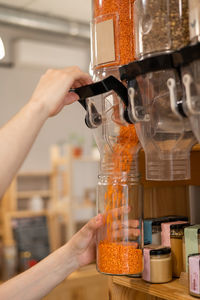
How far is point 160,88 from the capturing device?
74 cm

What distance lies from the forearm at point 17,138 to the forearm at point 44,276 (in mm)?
447

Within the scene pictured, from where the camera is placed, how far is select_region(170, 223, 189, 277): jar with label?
104cm

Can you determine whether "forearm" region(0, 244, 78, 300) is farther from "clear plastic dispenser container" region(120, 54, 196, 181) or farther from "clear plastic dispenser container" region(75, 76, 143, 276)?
"clear plastic dispenser container" region(120, 54, 196, 181)

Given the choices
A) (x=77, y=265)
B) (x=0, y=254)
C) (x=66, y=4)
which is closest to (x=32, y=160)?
(x=0, y=254)

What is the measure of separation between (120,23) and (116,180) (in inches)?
13.3

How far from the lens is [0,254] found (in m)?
4.76

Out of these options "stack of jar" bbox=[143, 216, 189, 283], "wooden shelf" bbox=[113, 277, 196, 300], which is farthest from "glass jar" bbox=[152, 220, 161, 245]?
"wooden shelf" bbox=[113, 277, 196, 300]

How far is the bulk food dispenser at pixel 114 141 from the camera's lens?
840 millimetres

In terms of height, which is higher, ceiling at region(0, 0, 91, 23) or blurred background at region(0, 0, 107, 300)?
ceiling at region(0, 0, 91, 23)

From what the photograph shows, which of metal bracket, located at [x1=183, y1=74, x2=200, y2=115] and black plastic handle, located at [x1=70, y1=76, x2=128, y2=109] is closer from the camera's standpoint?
metal bracket, located at [x1=183, y1=74, x2=200, y2=115]

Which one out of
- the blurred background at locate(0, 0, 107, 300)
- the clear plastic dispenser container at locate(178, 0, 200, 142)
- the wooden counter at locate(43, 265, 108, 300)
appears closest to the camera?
the clear plastic dispenser container at locate(178, 0, 200, 142)

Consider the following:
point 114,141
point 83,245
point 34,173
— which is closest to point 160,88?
point 114,141

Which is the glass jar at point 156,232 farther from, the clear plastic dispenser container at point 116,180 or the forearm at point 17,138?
the forearm at point 17,138

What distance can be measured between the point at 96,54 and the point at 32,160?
5.07 meters
